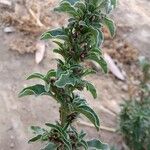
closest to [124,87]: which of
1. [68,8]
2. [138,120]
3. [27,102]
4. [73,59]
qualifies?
[27,102]

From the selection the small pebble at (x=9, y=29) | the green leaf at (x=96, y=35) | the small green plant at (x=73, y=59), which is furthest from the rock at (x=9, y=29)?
the green leaf at (x=96, y=35)

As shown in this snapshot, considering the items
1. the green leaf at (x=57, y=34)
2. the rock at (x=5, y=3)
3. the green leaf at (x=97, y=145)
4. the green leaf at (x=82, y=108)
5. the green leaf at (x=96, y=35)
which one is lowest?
the rock at (x=5, y=3)

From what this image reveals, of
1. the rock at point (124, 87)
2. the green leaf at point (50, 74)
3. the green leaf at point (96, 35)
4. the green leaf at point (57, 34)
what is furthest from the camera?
the rock at point (124, 87)

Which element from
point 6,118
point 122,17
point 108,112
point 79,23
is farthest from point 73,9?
point 122,17

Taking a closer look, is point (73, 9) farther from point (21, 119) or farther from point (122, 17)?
point (122, 17)

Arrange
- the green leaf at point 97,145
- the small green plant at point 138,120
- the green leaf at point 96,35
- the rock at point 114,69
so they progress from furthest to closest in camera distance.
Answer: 1. the rock at point 114,69
2. the small green plant at point 138,120
3. the green leaf at point 97,145
4. the green leaf at point 96,35

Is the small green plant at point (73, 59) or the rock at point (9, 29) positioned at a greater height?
the small green plant at point (73, 59)

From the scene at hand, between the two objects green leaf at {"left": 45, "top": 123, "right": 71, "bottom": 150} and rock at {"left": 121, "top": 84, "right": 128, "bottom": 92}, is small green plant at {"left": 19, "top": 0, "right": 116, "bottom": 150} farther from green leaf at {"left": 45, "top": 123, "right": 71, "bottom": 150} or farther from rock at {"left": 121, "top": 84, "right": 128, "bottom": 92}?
rock at {"left": 121, "top": 84, "right": 128, "bottom": 92}

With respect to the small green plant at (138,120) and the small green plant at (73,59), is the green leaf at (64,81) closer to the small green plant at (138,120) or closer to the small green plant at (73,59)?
the small green plant at (73,59)

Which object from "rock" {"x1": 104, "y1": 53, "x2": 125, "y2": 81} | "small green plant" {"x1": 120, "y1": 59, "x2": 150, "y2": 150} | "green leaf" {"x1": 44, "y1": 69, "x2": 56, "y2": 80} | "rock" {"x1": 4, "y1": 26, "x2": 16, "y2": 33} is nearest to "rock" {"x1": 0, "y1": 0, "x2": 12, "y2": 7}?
"rock" {"x1": 4, "y1": 26, "x2": 16, "y2": 33}
